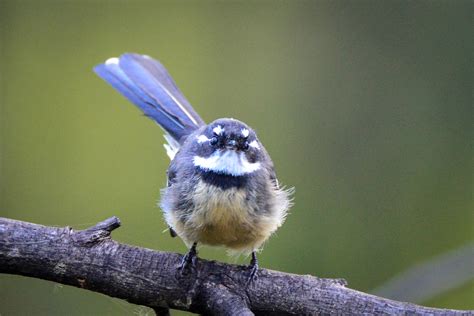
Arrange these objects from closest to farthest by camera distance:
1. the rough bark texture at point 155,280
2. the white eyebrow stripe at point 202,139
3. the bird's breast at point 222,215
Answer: the rough bark texture at point 155,280, the bird's breast at point 222,215, the white eyebrow stripe at point 202,139

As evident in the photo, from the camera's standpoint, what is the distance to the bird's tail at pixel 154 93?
15.0ft

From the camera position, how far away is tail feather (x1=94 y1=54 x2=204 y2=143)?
15.0ft

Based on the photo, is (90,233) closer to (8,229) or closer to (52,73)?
(8,229)

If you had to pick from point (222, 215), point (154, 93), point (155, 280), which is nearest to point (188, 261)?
point (155, 280)

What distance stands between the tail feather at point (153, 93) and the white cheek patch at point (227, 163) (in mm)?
788

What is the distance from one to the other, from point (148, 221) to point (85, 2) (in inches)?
76.5

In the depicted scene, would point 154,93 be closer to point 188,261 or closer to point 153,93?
point 153,93

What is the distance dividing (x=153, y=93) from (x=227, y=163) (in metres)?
1.07

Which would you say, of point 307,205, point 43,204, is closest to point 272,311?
point 307,205

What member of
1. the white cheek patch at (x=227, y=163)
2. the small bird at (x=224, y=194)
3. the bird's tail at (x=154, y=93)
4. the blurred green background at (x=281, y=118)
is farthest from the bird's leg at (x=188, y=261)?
the blurred green background at (x=281, y=118)

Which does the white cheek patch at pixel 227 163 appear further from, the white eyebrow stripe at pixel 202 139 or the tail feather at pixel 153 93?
the tail feather at pixel 153 93

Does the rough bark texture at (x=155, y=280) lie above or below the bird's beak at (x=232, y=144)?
below

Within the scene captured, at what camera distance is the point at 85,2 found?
21.7 feet

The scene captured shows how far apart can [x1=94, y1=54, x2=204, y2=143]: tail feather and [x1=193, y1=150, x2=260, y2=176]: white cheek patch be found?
79 cm
